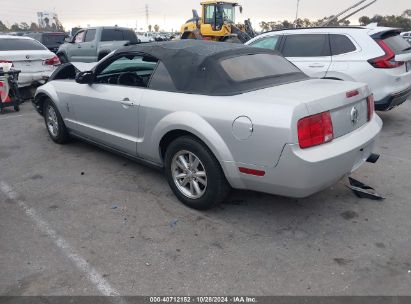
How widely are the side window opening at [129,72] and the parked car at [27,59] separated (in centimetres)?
509

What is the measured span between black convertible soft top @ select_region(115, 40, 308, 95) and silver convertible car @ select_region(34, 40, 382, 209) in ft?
0.04

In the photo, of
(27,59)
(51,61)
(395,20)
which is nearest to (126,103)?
(27,59)

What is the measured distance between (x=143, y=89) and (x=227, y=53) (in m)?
0.98

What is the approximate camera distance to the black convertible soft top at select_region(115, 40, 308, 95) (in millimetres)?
3514

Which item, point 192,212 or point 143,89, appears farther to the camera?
point 143,89

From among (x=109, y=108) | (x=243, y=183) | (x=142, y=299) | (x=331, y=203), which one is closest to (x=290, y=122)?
(x=243, y=183)

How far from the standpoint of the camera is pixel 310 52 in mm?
6754

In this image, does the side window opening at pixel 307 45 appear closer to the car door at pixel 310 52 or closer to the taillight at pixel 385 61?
the car door at pixel 310 52

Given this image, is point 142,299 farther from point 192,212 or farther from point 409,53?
point 409,53

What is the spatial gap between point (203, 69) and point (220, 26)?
46.7ft

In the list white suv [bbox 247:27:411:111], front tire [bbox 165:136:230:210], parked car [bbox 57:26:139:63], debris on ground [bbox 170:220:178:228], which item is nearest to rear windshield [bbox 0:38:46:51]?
parked car [bbox 57:26:139:63]

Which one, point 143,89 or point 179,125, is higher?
point 143,89

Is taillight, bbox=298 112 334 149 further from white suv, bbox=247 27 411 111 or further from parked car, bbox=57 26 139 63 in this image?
parked car, bbox=57 26 139 63

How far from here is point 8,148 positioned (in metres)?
5.80
